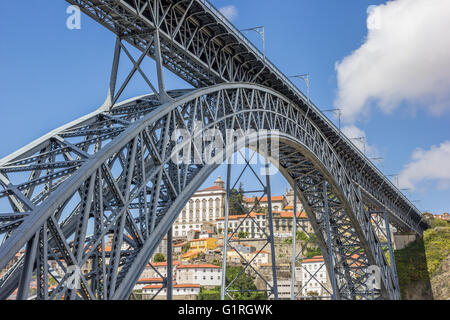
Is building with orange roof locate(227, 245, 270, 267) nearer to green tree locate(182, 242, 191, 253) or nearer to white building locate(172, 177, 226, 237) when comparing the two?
green tree locate(182, 242, 191, 253)

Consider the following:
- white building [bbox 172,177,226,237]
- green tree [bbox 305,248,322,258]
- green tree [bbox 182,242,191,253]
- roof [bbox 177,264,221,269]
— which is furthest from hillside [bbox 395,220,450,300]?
white building [bbox 172,177,226,237]

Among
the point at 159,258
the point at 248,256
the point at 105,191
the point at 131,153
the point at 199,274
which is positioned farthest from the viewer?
the point at 159,258

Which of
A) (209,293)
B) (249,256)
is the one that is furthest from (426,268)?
(249,256)

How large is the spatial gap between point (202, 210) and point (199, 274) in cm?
3928

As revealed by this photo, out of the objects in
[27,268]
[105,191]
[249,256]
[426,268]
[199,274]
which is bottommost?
[27,268]

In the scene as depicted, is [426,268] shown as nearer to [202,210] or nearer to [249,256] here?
[249,256]

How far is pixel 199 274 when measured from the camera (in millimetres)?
81250

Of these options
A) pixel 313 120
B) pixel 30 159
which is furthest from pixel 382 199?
pixel 30 159

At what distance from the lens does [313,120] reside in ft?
92.9

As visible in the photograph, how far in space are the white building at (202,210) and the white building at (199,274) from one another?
3454 cm
